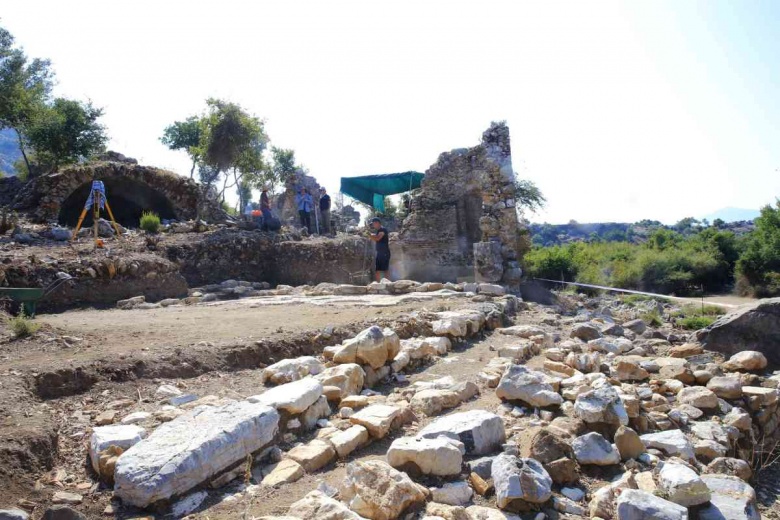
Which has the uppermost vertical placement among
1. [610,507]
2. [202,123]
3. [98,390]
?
[202,123]

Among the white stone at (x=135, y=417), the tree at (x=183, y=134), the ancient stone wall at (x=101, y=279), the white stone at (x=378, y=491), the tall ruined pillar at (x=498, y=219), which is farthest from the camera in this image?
the tree at (x=183, y=134)

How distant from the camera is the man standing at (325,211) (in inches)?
647

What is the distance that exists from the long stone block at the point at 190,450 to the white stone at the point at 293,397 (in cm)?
16

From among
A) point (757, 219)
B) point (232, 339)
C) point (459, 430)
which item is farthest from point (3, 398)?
point (757, 219)

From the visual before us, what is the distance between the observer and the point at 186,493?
2512 millimetres

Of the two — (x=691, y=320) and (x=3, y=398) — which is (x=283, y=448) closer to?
(x=3, y=398)

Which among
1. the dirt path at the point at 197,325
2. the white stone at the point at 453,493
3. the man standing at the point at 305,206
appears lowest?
the white stone at the point at 453,493

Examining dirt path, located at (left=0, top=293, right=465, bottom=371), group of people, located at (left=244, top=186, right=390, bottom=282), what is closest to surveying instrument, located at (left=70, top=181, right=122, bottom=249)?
dirt path, located at (left=0, top=293, right=465, bottom=371)

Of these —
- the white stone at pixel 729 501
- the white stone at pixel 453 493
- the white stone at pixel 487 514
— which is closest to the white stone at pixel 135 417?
the white stone at pixel 453 493

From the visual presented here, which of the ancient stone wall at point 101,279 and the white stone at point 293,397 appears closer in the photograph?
the white stone at point 293,397

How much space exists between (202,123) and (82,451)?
1958cm

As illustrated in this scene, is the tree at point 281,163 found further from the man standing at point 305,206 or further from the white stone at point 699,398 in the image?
the white stone at point 699,398

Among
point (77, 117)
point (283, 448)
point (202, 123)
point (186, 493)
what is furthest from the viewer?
point (202, 123)

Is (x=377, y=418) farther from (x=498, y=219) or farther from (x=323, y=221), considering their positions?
(x=323, y=221)
